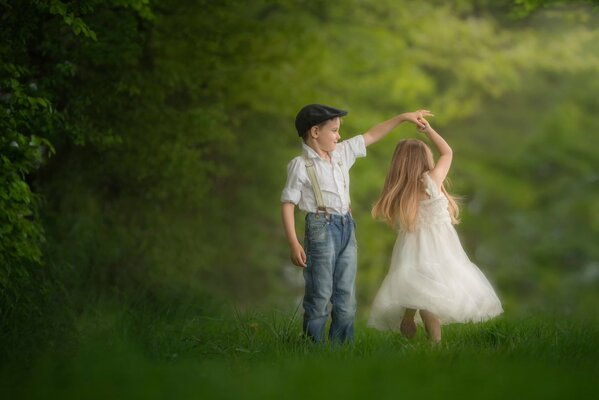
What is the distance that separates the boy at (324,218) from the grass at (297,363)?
9.6 inches

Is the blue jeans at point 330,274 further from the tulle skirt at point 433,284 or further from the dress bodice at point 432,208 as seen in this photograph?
the dress bodice at point 432,208

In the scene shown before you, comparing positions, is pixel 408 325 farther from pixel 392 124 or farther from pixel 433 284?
pixel 392 124

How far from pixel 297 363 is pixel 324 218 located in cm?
126

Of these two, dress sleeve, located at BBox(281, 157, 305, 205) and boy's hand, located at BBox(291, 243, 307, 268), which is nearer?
boy's hand, located at BBox(291, 243, 307, 268)

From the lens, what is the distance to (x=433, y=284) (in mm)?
6395

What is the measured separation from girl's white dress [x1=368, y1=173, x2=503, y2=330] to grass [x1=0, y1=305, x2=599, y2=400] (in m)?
0.23

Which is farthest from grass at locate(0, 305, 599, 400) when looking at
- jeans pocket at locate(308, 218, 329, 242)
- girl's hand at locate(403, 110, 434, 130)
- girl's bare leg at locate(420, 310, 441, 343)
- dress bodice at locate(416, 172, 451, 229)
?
girl's hand at locate(403, 110, 434, 130)

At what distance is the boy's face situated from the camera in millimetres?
6430

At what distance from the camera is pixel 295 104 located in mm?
13453

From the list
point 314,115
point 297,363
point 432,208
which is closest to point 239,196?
point 432,208

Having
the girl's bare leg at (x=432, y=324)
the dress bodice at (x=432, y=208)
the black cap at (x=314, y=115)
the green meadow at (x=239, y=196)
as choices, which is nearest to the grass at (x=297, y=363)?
the green meadow at (x=239, y=196)

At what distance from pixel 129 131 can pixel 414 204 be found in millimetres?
5084

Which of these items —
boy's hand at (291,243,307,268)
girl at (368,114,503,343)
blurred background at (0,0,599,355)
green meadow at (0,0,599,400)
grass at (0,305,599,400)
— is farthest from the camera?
blurred background at (0,0,599,355)

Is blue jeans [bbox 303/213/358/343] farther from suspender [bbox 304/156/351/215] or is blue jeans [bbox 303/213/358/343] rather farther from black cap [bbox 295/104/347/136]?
black cap [bbox 295/104/347/136]
